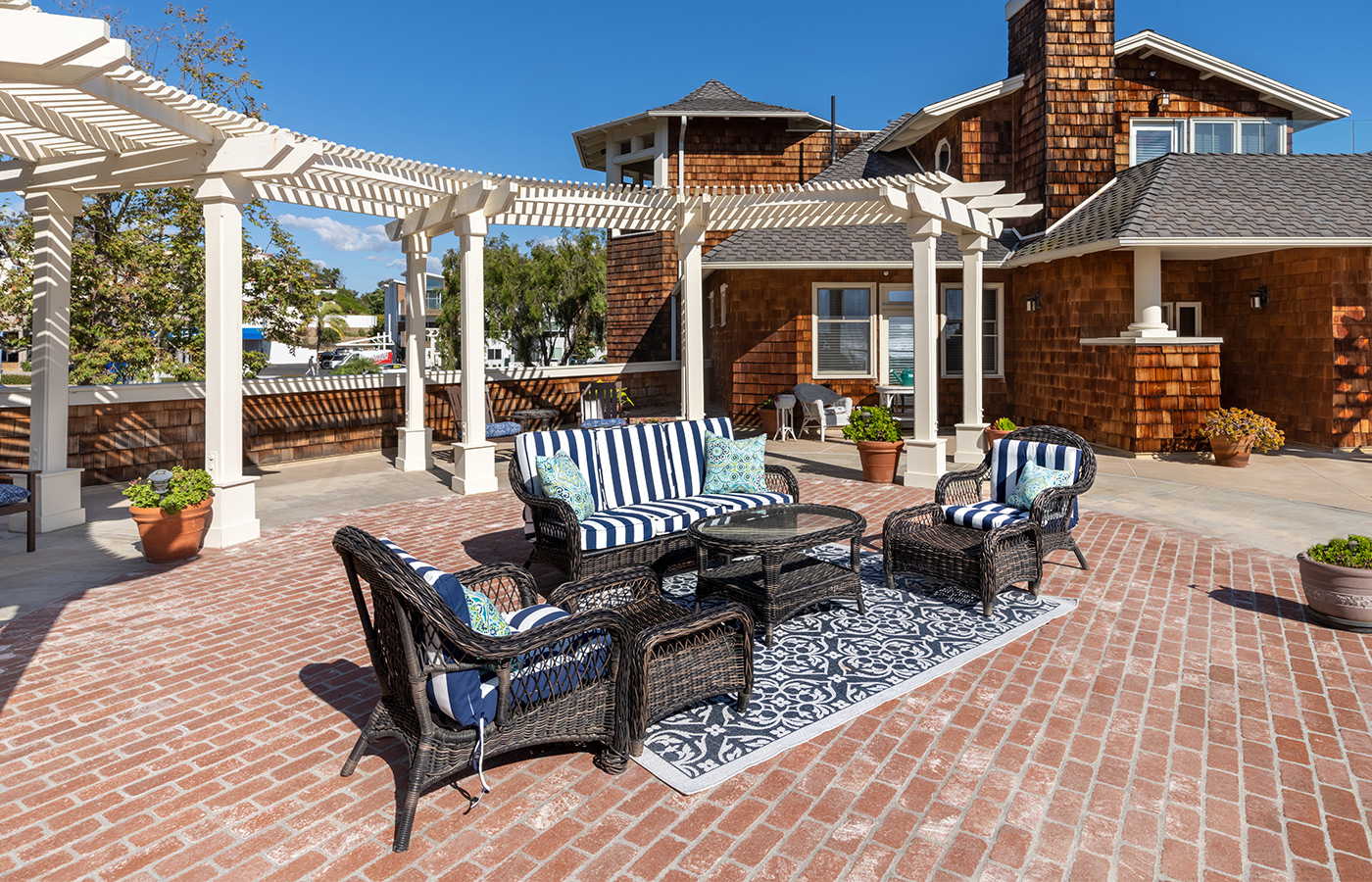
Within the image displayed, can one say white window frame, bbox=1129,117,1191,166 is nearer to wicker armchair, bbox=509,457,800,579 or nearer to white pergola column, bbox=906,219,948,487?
white pergola column, bbox=906,219,948,487

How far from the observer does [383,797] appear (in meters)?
2.96

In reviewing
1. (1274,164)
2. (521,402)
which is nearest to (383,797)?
(521,402)

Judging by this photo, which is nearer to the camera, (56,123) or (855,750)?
(855,750)

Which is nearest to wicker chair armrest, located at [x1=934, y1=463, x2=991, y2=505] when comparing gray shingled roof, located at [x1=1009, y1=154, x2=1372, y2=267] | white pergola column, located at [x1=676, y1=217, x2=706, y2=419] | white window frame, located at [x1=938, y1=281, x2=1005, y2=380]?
white pergola column, located at [x1=676, y1=217, x2=706, y2=419]

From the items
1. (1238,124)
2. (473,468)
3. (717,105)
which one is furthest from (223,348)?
(1238,124)

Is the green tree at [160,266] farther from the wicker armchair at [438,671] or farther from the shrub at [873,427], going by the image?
the wicker armchair at [438,671]

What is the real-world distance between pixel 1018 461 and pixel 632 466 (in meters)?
2.77

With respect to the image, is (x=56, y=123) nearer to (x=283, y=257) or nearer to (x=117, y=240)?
(x=117, y=240)

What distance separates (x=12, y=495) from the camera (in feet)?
21.6

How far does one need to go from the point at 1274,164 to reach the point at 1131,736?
42.6 ft

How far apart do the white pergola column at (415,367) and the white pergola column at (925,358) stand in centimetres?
590

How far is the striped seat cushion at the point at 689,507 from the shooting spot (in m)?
5.54

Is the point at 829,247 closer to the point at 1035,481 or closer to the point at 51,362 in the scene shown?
the point at 1035,481

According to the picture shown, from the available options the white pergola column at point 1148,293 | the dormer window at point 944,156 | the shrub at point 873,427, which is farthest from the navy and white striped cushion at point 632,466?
the dormer window at point 944,156
